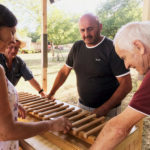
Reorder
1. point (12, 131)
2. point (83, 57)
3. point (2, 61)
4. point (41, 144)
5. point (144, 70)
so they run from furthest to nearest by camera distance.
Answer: point (83, 57) → point (2, 61) → point (41, 144) → point (144, 70) → point (12, 131)

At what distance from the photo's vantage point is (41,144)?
1.68m

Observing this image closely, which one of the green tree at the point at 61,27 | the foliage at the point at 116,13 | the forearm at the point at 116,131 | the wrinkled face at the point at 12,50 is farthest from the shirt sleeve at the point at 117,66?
the green tree at the point at 61,27

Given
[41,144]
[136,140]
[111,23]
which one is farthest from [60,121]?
[111,23]

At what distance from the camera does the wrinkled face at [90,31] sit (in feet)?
8.86

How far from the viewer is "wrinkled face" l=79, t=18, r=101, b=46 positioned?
2.70m

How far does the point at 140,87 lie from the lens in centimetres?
114

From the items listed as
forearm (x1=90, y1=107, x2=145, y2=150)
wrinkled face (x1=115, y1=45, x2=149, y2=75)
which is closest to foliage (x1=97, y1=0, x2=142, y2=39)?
wrinkled face (x1=115, y1=45, x2=149, y2=75)

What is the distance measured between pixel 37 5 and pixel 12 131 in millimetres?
17689

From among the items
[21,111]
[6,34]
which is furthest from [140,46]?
[21,111]

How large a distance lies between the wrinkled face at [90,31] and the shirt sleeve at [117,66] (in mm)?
377

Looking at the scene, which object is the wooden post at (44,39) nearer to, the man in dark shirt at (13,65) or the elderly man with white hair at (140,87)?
the man in dark shirt at (13,65)

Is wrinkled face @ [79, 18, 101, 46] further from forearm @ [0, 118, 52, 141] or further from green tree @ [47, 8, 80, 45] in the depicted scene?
green tree @ [47, 8, 80, 45]

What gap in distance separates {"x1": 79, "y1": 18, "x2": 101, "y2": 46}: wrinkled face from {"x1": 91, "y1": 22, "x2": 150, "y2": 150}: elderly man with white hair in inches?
56.2

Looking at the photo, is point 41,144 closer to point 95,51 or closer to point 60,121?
point 60,121
